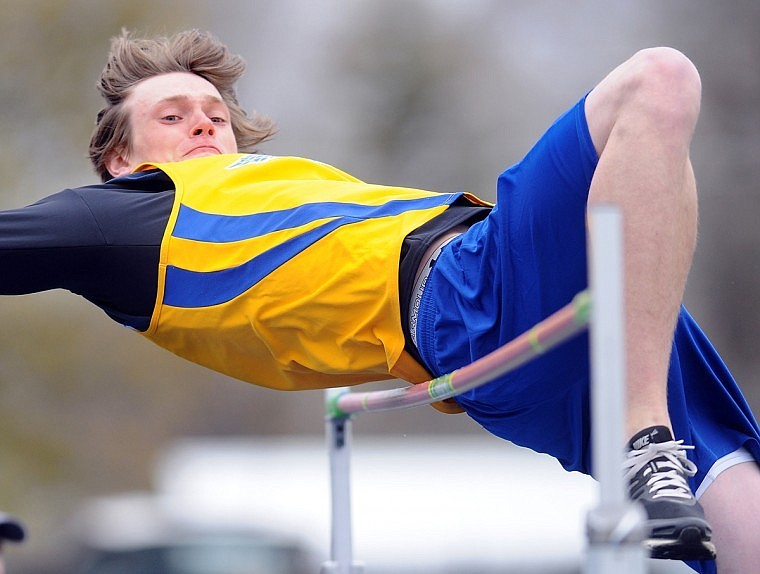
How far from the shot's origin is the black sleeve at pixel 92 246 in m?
2.81

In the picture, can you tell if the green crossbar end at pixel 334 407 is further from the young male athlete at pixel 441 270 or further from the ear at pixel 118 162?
the ear at pixel 118 162

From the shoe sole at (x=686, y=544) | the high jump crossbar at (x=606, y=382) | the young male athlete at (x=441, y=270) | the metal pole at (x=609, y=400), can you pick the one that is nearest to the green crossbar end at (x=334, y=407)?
the young male athlete at (x=441, y=270)

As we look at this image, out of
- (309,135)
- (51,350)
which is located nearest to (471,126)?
(309,135)

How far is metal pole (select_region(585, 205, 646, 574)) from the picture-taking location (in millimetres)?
1795

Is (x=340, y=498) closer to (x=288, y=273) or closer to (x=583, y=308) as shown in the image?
(x=288, y=273)

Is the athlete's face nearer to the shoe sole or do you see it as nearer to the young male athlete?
the young male athlete

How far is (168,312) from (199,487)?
9315mm

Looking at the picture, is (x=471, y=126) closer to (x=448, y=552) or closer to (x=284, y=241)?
(x=448, y=552)

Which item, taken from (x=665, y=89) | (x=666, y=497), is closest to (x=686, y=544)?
(x=666, y=497)

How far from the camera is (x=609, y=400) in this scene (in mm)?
1805

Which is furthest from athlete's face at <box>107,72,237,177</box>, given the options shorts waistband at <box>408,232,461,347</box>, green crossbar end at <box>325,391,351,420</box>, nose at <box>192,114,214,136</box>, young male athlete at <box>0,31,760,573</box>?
shorts waistband at <box>408,232,461,347</box>

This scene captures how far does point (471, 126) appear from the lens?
14.9 m

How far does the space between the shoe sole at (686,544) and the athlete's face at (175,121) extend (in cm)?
187

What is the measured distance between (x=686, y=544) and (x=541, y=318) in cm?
64
